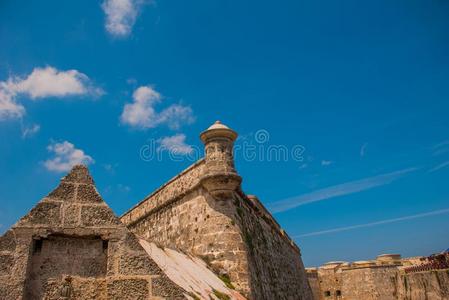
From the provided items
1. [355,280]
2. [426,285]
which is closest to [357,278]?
[355,280]

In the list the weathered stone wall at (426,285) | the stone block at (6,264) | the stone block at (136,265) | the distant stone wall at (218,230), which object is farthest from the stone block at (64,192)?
the weathered stone wall at (426,285)

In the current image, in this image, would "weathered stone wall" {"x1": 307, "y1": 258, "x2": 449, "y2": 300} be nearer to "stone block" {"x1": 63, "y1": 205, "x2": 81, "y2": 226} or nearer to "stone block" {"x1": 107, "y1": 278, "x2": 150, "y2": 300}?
"stone block" {"x1": 107, "y1": 278, "x2": 150, "y2": 300}

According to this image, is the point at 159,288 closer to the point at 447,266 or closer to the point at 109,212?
the point at 109,212

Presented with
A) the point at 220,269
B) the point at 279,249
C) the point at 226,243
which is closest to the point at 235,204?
the point at 226,243

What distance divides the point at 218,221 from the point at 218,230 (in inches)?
9.8

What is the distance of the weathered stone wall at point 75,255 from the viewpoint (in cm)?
342

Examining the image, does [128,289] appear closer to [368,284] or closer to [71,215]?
[71,215]

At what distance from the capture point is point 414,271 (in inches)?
356

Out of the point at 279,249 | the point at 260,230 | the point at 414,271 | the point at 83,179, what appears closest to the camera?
the point at 83,179

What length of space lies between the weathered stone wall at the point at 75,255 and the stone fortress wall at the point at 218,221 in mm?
4849

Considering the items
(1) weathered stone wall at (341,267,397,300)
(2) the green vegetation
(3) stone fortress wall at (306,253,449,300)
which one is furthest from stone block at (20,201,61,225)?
(1) weathered stone wall at (341,267,397,300)

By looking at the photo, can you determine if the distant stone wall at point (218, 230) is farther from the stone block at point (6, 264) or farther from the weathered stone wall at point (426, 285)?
the stone block at point (6, 264)

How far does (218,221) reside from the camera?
965 cm

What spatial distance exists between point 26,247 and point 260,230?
1012 centimetres
